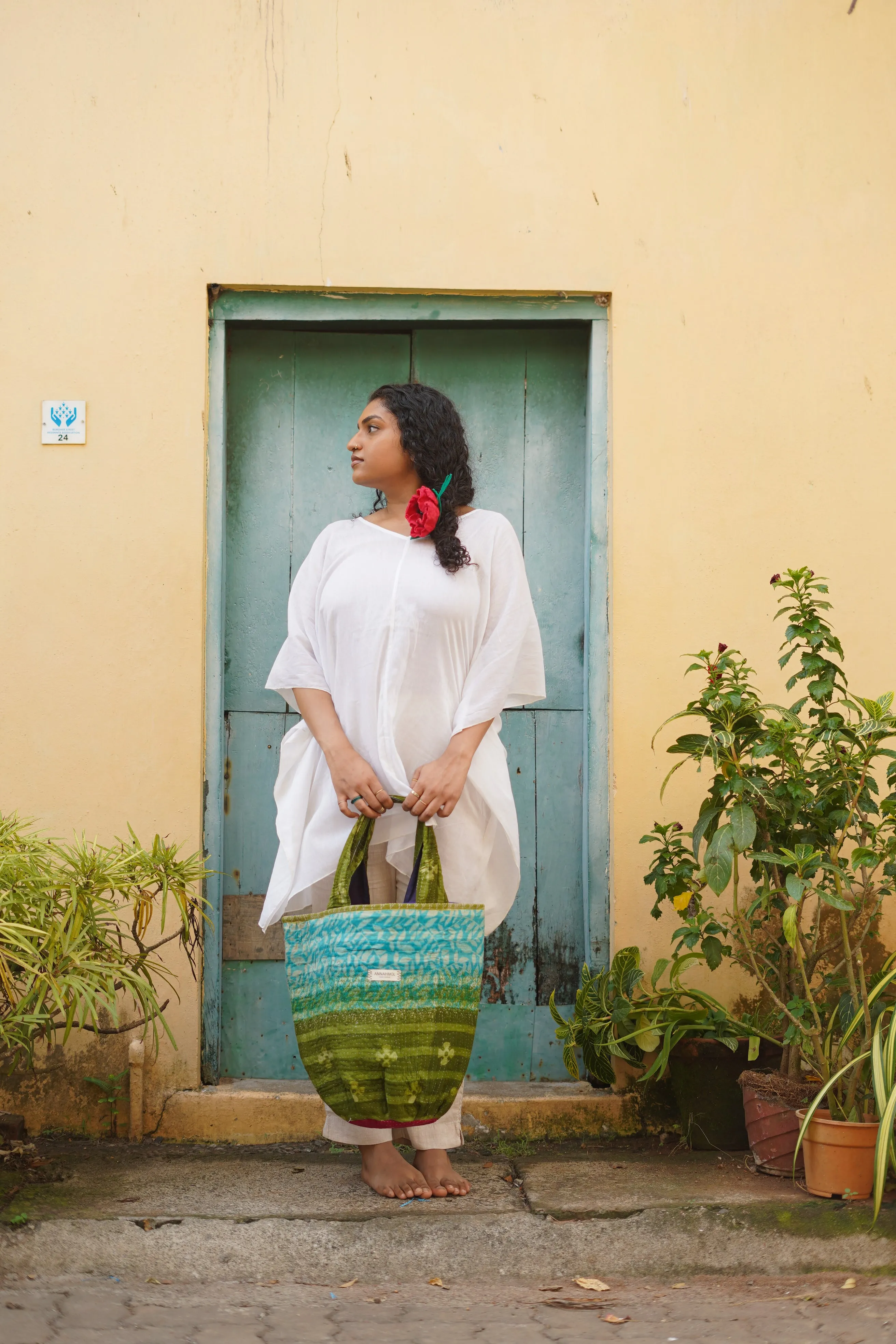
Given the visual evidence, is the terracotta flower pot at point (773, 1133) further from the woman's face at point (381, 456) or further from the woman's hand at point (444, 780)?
the woman's face at point (381, 456)

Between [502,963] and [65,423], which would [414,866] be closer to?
[502,963]

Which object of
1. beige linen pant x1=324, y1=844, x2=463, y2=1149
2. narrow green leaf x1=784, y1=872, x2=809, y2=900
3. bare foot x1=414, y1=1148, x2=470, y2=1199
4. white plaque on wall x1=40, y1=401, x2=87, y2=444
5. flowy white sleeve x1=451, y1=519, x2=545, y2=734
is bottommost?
bare foot x1=414, y1=1148, x2=470, y2=1199

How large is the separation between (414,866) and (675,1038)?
3.04ft

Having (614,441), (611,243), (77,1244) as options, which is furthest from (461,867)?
(611,243)

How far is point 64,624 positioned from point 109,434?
56cm

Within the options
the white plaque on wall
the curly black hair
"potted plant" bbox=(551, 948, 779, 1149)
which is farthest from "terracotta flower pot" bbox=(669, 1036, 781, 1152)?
the white plaque on wall

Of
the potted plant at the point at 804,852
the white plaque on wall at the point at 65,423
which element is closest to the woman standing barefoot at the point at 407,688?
the potted plant at the point at 804,852

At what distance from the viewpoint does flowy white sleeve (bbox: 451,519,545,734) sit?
8.87 ft

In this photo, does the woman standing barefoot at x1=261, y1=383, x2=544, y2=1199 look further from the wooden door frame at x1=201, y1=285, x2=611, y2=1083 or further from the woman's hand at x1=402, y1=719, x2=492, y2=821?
the wooden door frame at x1=201, y1=285, x2=611, y2=1083

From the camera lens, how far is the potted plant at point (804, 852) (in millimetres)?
2678

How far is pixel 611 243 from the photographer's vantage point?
3387 mm

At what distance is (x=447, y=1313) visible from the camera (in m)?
2.27

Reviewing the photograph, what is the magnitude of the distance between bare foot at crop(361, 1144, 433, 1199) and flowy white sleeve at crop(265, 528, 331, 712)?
3.58ft

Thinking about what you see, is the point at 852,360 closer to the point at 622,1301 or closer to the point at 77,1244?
the point at 622,1301
